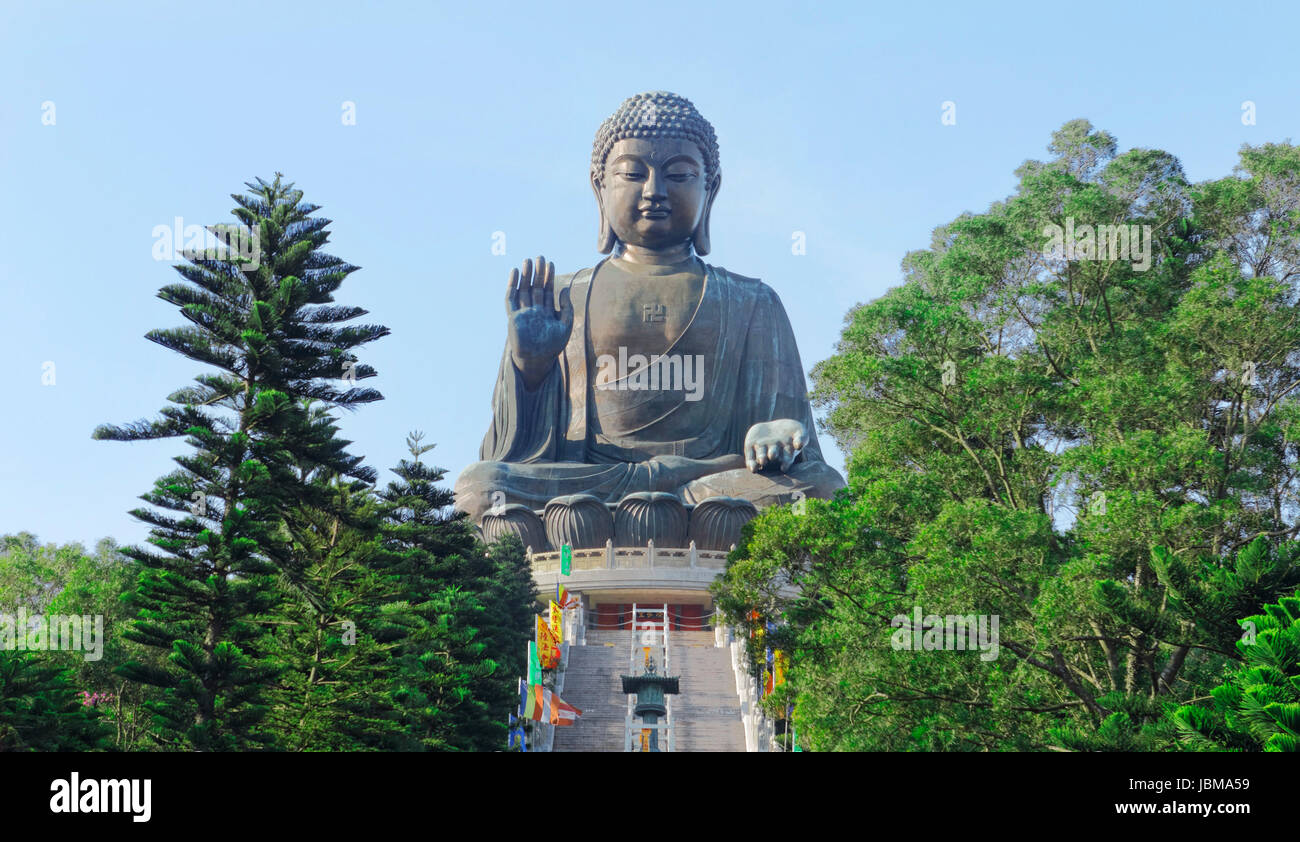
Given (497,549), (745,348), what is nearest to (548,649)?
(497,549)

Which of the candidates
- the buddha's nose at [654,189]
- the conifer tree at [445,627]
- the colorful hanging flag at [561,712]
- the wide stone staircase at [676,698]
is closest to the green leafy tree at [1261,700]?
the conifer tree at [445,627]

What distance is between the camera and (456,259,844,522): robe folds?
3109 centimetres

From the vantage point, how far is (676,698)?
21.5m

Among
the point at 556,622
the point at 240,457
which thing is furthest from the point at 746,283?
the point at 240,457

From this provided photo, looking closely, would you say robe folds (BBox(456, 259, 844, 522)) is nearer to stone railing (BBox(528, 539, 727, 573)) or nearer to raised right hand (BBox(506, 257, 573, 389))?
raised right hand (BBox(506, 257, 573, 389))

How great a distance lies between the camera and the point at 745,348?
33.1m

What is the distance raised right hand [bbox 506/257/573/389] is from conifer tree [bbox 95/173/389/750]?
15.2m

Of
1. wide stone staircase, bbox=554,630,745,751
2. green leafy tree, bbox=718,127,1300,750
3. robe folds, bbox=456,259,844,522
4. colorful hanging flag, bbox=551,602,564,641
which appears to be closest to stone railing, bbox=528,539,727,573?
robe folds, bbox=456,259,844,522

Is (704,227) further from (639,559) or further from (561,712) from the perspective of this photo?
(561,712)

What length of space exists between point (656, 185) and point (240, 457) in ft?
63.9

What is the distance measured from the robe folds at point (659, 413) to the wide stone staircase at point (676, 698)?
6138 millimetres

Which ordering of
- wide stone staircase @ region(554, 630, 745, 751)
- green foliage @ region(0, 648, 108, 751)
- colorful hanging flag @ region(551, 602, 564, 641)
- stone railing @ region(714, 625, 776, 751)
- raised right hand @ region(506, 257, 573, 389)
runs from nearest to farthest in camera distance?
green foliage @ region(0, 648, 108, 751) → stone railing @ region(714, 625, 776, 751) → wide stone staircase @ region(554, 630, 745, 751) → colorful hanging flag @ region(551, 602, 564, 641) → raised right hand @ region(506, 257, 573, 389)

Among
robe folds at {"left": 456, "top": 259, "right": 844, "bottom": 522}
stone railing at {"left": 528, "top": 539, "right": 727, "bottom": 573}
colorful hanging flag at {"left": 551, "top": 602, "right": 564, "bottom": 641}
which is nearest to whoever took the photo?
colorful hanging flag at {"left": 551, "top": 602, "right": 564, "bottom": 641}
